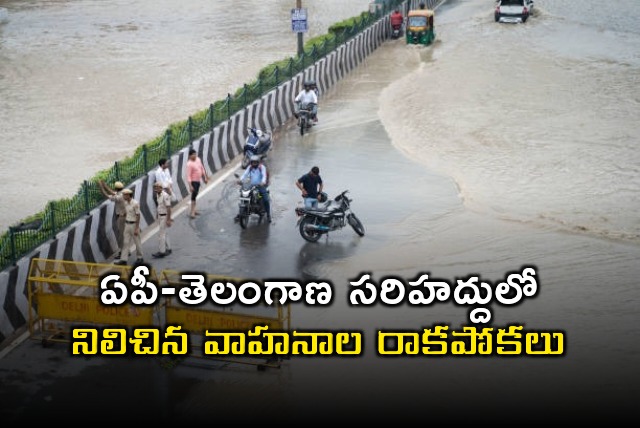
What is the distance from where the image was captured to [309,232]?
725 inches

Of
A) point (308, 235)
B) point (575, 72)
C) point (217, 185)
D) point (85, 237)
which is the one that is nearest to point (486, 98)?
point (575, 72)

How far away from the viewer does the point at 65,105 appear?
31078mm

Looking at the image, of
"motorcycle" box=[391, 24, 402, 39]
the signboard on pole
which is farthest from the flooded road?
"motorcycle" box=[391, 24, 402, 39]

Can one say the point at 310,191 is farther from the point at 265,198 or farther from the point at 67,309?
the point at 67,309

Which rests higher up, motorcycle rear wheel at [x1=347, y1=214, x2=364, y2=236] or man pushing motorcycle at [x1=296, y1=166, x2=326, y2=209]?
man pushing motorcycle at [x1=296, y1=166, x2=326, y2=209]

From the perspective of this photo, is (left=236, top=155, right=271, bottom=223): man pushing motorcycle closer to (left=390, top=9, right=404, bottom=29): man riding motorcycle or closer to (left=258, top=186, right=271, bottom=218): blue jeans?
(left=258, top=186, right=271, bottom=218): blue jeans

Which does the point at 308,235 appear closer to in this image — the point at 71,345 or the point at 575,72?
the point at 71,345

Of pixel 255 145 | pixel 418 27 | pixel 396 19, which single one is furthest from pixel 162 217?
pixel 396 19

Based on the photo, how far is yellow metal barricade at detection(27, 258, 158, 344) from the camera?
45.0 ft

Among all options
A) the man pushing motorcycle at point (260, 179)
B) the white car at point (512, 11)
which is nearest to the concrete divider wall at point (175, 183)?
the man pushing motorcycle at point (260, 179)

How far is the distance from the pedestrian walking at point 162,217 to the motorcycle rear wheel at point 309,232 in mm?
2481

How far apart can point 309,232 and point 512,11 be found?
35040mm

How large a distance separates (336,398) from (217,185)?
10.9 metres

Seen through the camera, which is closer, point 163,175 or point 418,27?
point 163,175
